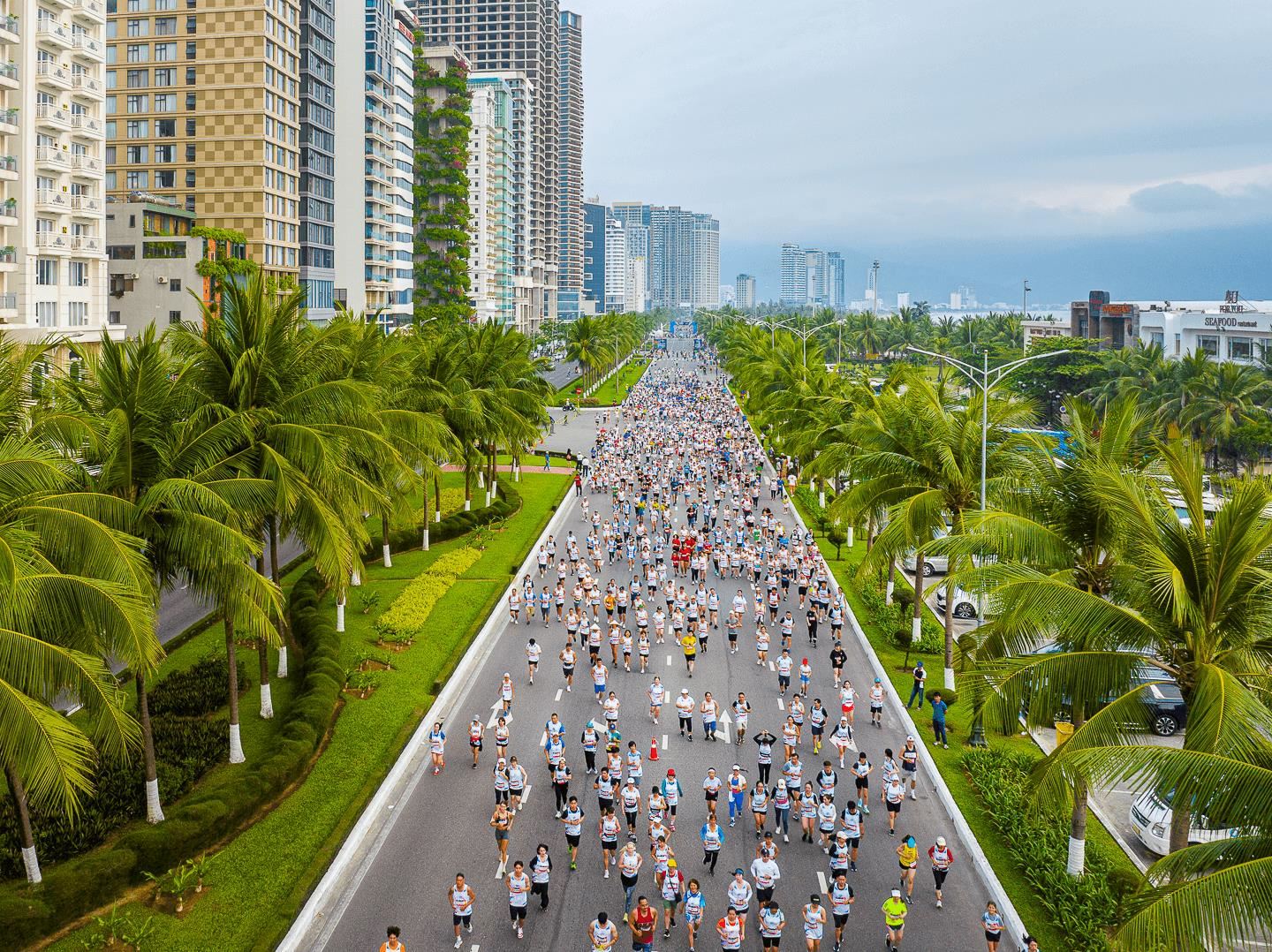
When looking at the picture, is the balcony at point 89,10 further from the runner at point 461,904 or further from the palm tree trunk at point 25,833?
the runner at point 461,904

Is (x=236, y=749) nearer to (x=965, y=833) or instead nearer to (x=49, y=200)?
(x=965, y=833)

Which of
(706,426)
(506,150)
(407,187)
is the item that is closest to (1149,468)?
(706,426)

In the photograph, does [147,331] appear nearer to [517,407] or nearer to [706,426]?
[517,407]

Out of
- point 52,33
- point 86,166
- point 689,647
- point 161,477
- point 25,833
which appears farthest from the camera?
point 86,166

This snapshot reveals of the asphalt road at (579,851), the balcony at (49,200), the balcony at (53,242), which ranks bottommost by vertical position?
the asphalt road at (579,851)

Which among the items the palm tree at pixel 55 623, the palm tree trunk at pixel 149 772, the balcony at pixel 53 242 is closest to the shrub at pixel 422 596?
the palm tree trunk at pixel 149 772

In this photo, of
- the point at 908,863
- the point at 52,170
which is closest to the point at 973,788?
the point at 908,863
